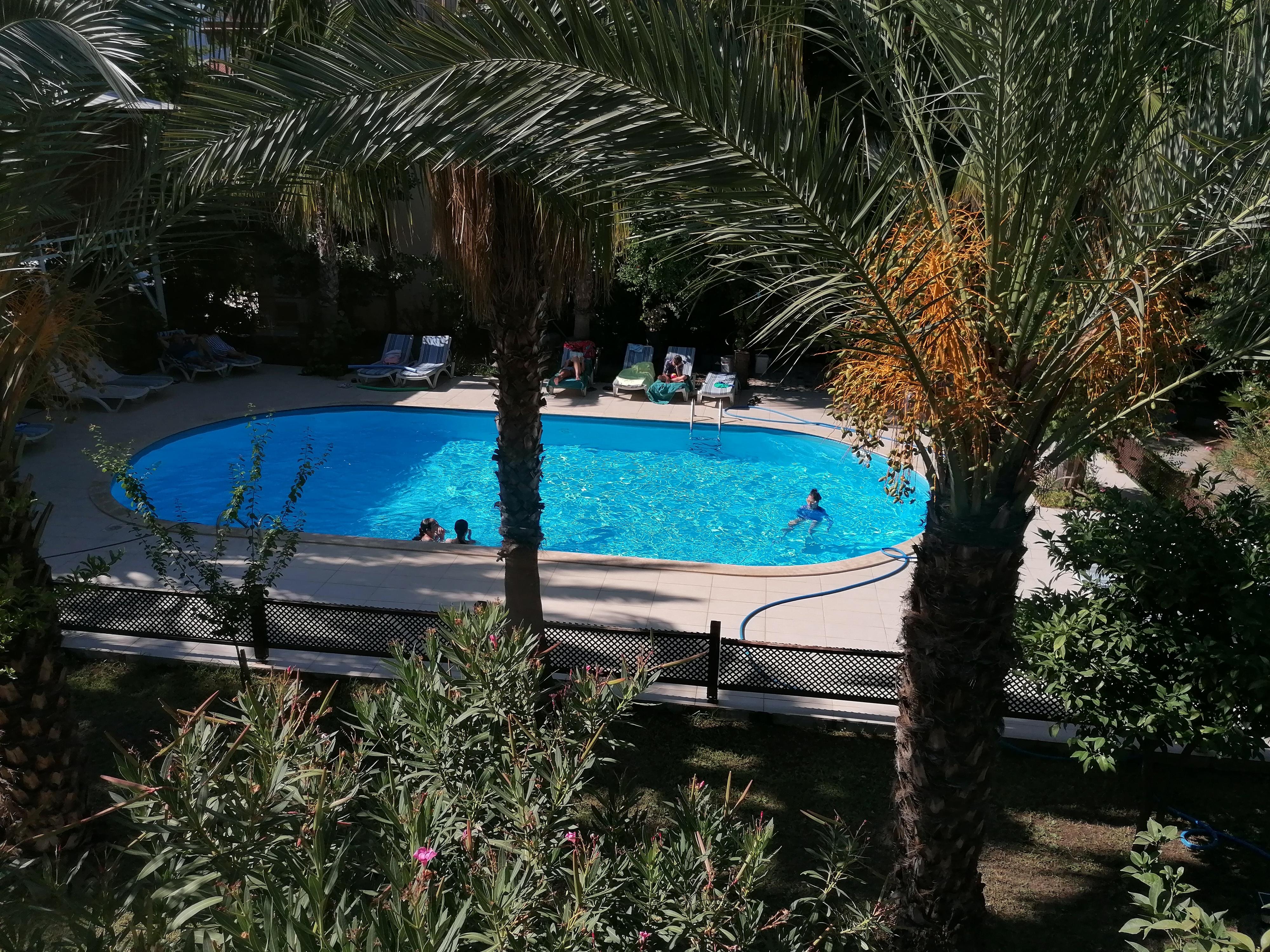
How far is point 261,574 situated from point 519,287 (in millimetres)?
5015

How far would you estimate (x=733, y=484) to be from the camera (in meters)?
15.9

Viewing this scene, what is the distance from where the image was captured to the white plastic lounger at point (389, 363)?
19094 mm

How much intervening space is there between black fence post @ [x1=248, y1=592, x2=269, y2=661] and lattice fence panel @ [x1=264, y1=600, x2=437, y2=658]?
0.05 m

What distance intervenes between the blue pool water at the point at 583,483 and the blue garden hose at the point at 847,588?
Result: 2439 millimetres

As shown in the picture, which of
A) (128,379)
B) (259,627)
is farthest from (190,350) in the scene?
(259,627)

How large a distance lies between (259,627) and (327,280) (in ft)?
43.0

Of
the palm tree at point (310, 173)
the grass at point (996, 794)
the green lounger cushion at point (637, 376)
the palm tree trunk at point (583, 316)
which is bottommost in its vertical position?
the grass at point (996, 794)

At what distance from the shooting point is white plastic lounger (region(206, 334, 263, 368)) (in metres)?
19.1

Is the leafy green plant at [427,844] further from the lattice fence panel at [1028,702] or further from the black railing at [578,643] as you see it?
the lattice fence panel at [1028,702]

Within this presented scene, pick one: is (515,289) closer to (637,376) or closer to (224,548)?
(224,548)

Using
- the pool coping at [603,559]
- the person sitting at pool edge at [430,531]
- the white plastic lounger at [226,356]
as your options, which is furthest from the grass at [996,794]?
the white plastic lounger at [226,356]

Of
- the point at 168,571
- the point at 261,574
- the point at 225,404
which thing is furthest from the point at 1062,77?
the point at 225,404

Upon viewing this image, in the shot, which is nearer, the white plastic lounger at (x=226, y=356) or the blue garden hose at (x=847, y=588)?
the blue garden hose at (x=847, y=588)

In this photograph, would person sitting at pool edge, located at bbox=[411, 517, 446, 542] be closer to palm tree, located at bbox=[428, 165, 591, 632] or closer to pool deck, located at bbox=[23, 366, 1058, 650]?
pool deck, located at bbox=[23, 366, 1058, 650]
